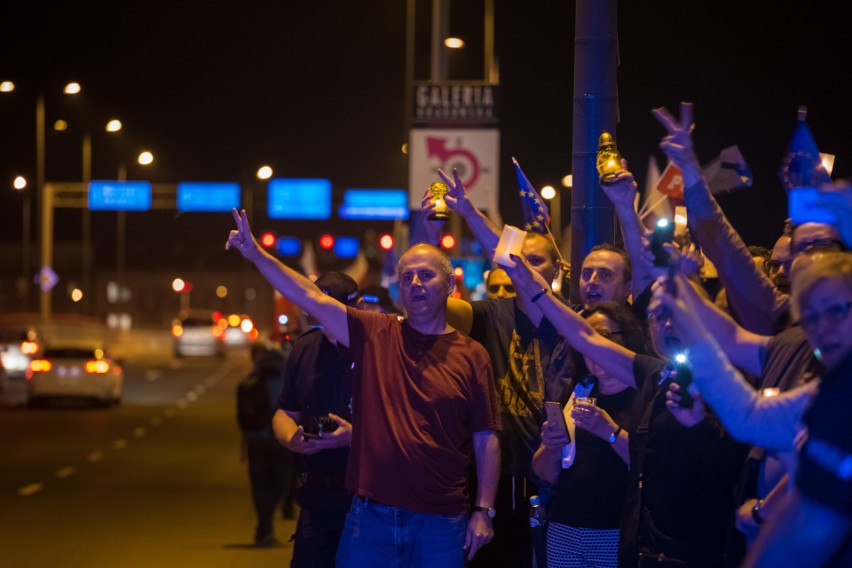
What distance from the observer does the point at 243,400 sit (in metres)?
12.0

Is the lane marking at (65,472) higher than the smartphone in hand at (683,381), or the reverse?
the smartphone in hand at (683,381)

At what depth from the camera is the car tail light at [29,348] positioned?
3331cm

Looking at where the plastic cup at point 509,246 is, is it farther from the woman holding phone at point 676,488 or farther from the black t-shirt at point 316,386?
the black t-shirt at point 316,386

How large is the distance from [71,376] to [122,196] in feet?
60.4

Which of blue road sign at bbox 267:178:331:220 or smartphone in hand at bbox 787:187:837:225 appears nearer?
smartphone in hand at bbox 787:187:837:225

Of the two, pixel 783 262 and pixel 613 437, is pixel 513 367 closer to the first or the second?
pixel 613 437

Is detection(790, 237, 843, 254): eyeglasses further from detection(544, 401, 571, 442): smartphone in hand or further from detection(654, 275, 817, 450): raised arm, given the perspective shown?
detection(654, 275, 817, 450): raised arm

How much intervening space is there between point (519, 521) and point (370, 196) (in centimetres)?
4013

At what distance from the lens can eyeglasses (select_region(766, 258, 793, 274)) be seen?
5816 mm

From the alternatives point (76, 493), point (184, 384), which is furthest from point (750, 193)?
point (184, 384)

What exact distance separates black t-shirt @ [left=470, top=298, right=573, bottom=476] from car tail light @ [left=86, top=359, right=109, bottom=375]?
23.7 m

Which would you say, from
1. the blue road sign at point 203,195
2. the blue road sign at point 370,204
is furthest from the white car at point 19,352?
the blue road sign at point 370,204

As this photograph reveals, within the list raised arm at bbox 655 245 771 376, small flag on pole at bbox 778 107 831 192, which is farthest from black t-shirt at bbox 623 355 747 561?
small flag on pole at bbox 778 107 831 192

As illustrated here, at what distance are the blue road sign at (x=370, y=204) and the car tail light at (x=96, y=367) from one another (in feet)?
58.8
